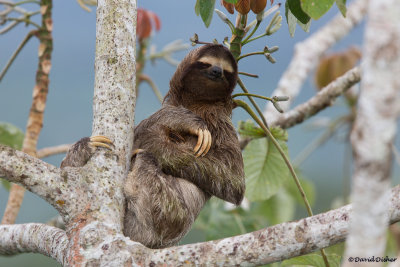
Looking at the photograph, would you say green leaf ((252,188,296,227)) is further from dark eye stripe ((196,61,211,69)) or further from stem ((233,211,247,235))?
dark eye stripe ((196,61,211,69))

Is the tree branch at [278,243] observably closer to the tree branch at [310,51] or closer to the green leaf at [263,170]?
the green leaf at [263,170]

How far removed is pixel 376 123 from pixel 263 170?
3.57m

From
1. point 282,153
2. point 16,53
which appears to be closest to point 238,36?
point 282,153

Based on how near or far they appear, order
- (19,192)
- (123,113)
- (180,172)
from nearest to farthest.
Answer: (123,113) → (180,172) → (19,192)

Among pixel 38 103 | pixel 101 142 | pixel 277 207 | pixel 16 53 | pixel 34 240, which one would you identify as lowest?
pixel 34 240

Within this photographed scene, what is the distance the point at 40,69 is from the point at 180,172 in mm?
2151

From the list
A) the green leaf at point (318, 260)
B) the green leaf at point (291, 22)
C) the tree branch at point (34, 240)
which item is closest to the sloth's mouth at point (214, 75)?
the green leaf at point (291, 22)

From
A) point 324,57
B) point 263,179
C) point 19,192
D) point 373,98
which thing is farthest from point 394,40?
point 324,57

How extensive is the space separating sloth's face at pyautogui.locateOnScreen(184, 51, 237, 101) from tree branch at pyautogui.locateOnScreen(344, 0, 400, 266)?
2857 mm

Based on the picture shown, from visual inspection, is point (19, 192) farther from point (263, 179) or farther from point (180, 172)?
point (263, 179)

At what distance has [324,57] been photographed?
8375mm

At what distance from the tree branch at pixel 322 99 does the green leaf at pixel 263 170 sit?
107cm

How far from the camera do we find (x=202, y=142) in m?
4.21

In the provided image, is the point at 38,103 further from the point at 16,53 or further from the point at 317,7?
the point at 317,7
